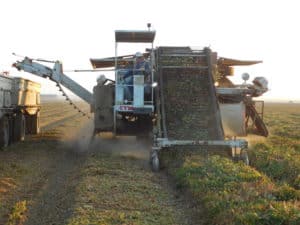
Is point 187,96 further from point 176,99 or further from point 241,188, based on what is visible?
point 241,188

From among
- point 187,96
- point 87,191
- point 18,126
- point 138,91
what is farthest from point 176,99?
point 18,126

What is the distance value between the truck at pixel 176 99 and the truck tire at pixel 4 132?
3.01m

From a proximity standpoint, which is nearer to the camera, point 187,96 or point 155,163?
point 155,163

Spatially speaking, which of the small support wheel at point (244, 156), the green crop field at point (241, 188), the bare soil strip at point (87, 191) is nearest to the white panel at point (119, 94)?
the bare soil strip at point (87, 191)

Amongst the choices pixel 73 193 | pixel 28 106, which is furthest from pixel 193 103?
pixel 28 106

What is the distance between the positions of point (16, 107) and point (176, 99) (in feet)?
20.8

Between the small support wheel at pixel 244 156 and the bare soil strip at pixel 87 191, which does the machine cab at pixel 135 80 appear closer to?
the bare soil strip at pixel 87 191

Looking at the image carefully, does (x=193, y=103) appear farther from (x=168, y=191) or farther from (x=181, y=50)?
(x=168, y=191)

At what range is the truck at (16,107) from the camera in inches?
648

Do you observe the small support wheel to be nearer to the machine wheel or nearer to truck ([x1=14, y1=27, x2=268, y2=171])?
truck ([x1=14, y1=27, x2=268, y2=171])

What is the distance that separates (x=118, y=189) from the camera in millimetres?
9586

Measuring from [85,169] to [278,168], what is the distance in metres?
4.64

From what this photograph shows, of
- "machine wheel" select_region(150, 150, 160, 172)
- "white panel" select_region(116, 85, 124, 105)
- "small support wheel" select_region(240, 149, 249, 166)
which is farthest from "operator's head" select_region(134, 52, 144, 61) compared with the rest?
"small support wheel" select_region(240, 149, 249, 166)

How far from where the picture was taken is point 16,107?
18031 millimetres
